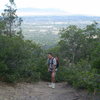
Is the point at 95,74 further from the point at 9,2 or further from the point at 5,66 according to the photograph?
the point at 9,2

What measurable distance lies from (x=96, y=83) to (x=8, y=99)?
2.73 m

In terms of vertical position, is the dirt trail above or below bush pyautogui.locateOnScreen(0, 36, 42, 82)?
below

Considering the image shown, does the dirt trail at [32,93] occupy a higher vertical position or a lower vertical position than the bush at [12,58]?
lower

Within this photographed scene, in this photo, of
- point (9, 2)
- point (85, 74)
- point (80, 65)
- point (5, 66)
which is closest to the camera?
point (85, 74)

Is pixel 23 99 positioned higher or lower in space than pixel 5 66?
lower

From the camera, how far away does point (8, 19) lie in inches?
928

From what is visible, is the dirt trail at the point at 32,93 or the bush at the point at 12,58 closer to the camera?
the dirt trail at the point at 32,93

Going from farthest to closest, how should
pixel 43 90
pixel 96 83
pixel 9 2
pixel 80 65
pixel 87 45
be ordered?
1. pixel 87 45
2. pixel 9 2
3. pixel 80 65
4. pixel 43 90
5. pixel 96 83

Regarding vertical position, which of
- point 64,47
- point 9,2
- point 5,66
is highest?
point 9,2

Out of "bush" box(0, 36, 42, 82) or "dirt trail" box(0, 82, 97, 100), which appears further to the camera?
"bush" box(0, 36, 42, 82)

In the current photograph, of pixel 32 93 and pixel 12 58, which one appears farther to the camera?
pixel 12 58

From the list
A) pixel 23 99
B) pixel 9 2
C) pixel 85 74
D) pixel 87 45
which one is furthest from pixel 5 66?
pixel 87 45

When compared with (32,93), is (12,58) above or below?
above

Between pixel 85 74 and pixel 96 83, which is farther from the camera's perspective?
pixel 85 74
